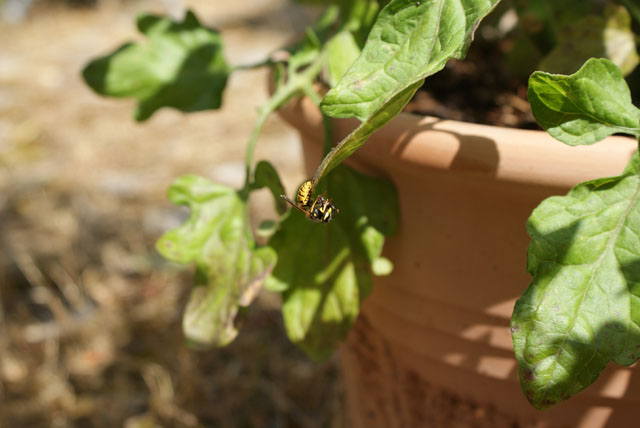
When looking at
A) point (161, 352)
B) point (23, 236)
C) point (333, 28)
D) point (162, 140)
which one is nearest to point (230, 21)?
point (162, 140)

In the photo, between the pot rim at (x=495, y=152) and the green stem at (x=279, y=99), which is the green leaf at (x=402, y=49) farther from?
the green stem at (x=279, y=99)

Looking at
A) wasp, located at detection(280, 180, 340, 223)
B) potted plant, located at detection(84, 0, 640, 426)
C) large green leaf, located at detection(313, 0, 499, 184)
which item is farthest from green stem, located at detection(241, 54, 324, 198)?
large green leaf, located at detection(313, 0, 499, 184)

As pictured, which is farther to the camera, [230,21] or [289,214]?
[230,21]

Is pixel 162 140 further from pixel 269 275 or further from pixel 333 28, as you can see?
pixel 269 275

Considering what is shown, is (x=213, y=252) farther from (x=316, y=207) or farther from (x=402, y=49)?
(x=402, y=49)

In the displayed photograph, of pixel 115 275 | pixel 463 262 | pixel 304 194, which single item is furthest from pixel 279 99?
pixel 115 275

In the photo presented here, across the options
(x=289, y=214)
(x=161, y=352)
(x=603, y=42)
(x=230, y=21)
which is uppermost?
(x=603, y=42)

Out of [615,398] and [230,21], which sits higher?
[615,398]
